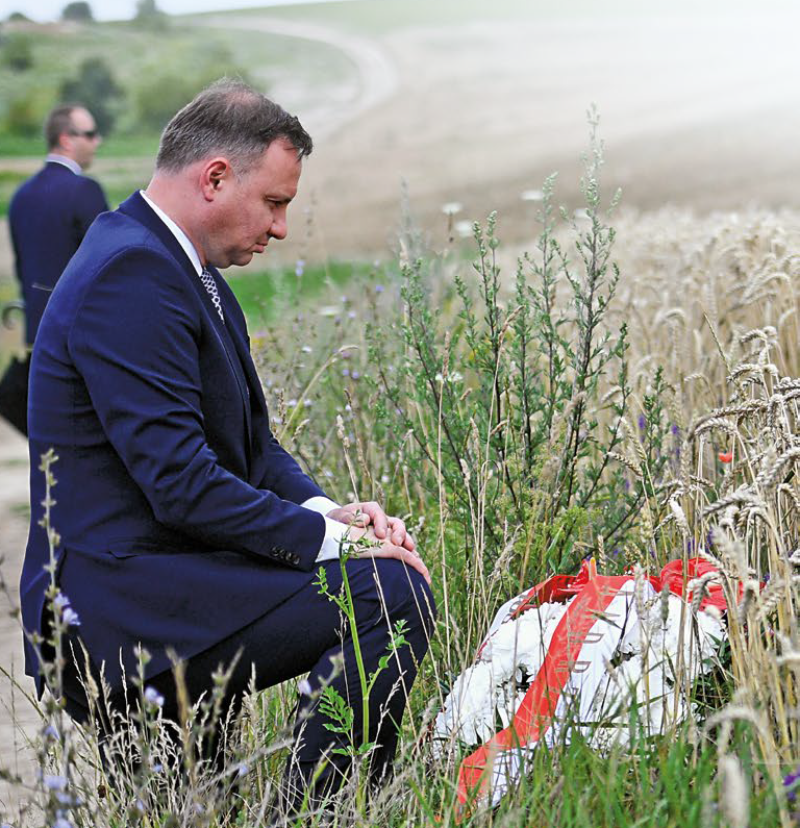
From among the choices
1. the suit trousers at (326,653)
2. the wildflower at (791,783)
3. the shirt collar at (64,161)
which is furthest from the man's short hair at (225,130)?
the shirt collar at (64,161)

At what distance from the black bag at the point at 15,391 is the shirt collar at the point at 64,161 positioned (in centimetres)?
123

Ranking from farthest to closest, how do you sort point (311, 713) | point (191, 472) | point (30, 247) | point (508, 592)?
point (30, 247) < point (508, 592) < point (311, 713) < point (191, 472)

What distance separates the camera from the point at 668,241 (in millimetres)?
6371

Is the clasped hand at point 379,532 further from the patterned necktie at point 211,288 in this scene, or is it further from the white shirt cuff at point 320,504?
the patterned necktie at point 211,288

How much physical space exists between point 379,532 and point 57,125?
4510mm

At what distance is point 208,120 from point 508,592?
57.1 inches

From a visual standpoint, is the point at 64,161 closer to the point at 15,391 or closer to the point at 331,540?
the point at 15,391

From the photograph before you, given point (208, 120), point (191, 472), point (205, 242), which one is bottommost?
point (191, 472)

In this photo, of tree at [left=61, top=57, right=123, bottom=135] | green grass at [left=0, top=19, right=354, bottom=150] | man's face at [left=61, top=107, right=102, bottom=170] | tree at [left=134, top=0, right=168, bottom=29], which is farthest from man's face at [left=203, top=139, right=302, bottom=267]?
tree at [left=134, top=0, right=168, bottom=29]

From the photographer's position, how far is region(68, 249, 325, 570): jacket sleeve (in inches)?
89.4

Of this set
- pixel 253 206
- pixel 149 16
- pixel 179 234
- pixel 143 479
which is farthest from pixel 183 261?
pixel 149 16

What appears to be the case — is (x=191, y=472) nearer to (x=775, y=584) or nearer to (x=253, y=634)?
(x=253, y=634)

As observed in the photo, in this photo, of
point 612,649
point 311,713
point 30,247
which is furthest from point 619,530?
point 30,247

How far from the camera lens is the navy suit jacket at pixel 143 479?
229 cm
